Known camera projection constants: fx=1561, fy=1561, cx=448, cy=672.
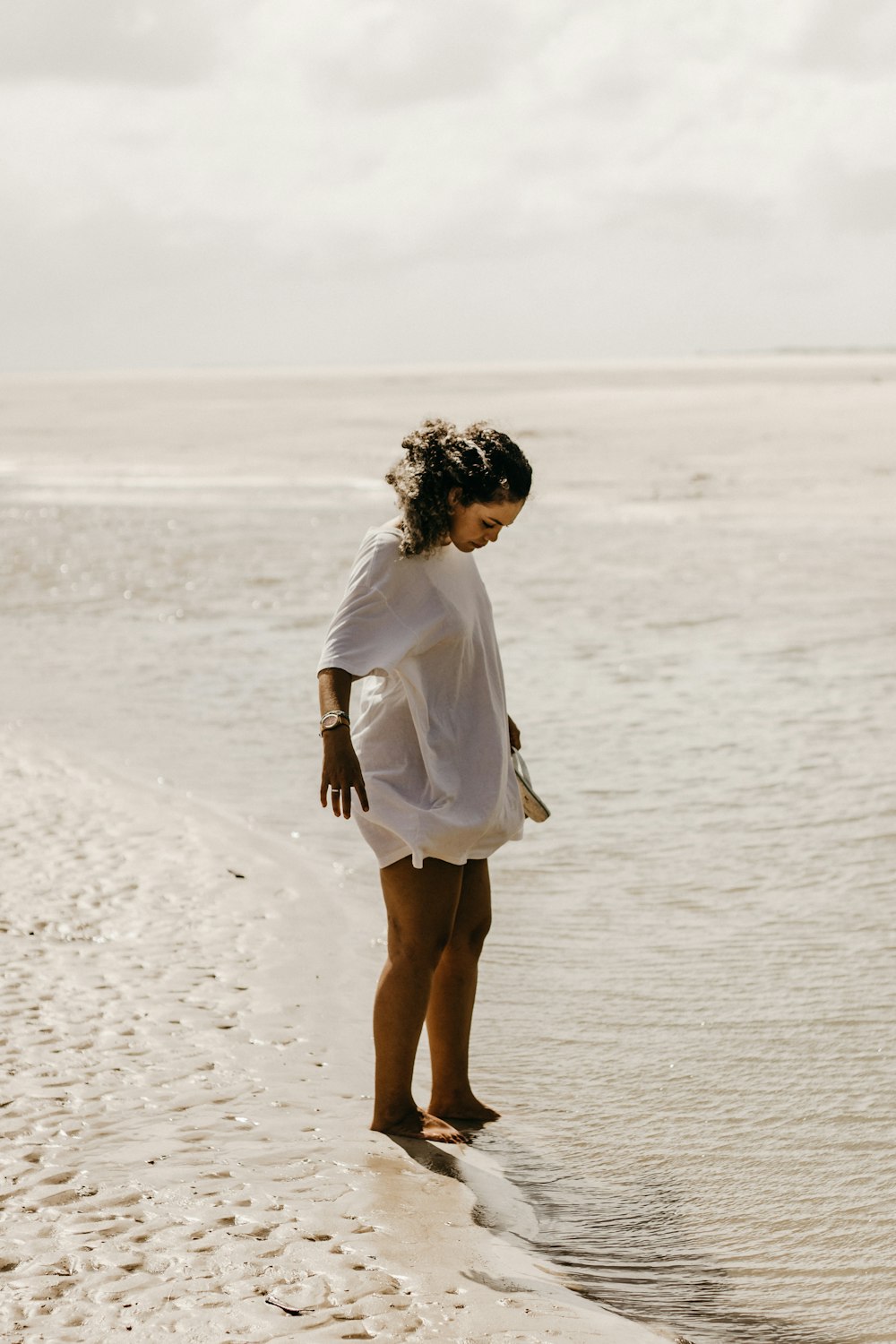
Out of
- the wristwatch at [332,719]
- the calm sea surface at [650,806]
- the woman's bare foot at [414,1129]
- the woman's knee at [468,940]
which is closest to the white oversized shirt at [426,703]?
the wristwatch at [332,719]

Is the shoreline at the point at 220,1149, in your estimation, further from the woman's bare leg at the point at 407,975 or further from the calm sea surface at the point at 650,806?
the calm sea surface at the point at 650,806

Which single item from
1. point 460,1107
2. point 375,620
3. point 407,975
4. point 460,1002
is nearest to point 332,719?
point 375,620

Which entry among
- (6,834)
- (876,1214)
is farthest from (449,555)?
(6,834)

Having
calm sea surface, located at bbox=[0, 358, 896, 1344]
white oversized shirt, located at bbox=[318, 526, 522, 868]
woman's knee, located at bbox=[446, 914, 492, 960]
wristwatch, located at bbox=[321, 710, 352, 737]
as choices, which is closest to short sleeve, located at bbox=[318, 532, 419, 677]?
white oversized shirt, located at bbox=[318, 526, 522, 868]

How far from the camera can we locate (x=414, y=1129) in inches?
146

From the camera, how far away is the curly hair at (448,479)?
347 cm

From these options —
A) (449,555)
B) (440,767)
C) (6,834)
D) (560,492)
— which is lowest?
(6,834)

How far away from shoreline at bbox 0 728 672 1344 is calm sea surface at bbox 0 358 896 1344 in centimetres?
31

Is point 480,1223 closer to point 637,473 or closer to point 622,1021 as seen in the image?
point 622,1021

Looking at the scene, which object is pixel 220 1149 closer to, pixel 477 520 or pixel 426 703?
pixel 426 703

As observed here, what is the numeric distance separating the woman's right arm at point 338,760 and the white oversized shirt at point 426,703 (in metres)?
0.07

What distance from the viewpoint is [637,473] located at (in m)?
23.3

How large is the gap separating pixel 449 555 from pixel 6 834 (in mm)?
3058

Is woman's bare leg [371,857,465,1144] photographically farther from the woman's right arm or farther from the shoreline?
the woman's right arm
